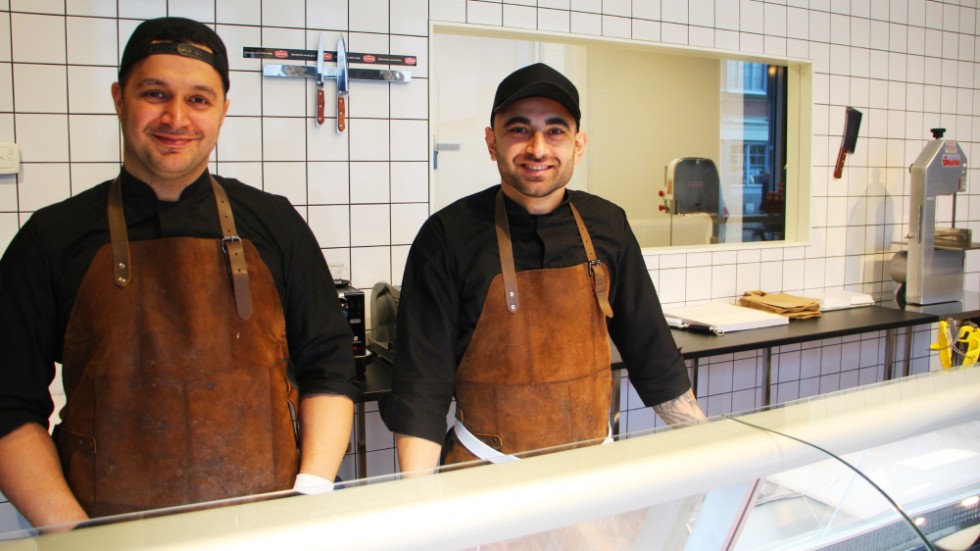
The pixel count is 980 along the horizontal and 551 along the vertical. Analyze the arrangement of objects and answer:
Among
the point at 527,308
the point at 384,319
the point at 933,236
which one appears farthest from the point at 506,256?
the point at 933,236

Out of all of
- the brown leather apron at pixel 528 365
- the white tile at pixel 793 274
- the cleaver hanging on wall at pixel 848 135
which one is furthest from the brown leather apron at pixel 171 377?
the cleaver hanging on wall at pixel 848 135

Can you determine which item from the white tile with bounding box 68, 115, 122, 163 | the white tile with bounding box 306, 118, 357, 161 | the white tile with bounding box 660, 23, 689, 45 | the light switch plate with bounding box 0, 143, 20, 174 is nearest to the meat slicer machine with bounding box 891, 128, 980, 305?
the white tile with bounding box 660, 23, 689, 45

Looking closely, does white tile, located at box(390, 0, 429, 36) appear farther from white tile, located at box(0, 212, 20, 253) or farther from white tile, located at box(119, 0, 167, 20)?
white tile, located at box(0, 212, 20, 253)

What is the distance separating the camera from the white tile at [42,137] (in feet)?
7.41

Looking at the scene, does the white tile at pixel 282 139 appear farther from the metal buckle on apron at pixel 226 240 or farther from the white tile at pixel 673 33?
the white tile at pixel 673 33

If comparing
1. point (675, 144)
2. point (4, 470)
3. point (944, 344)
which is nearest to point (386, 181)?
point (4, 470)

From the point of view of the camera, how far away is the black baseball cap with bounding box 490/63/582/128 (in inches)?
59.9

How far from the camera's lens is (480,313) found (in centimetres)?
160

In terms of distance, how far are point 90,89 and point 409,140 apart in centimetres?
104

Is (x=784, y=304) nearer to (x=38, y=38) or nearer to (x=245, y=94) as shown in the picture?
(x=245, y=94)

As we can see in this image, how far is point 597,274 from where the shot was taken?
65.7 inches

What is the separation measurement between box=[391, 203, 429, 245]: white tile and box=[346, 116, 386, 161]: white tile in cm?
20

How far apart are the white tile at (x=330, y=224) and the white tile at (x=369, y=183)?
0.07 metres

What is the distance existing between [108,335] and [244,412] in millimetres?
257
